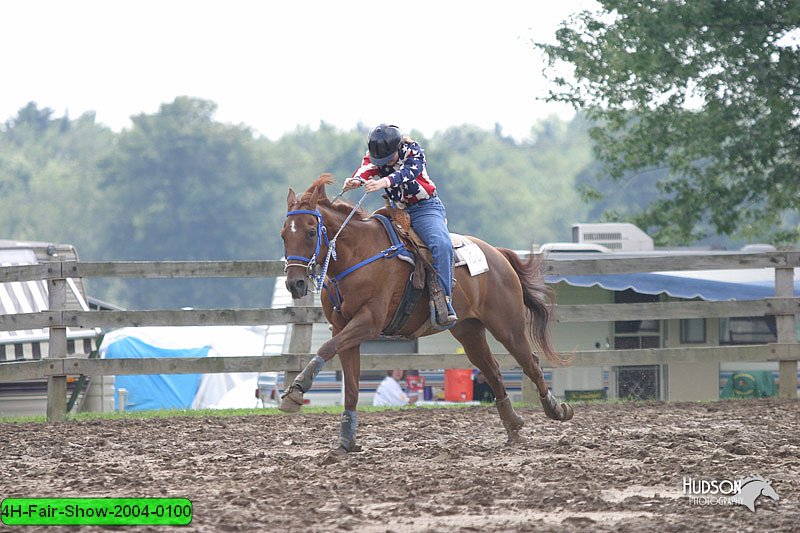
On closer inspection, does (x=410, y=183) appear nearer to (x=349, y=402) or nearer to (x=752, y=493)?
(x=349, y=402)

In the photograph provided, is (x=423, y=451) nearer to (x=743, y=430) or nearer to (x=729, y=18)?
(x=743, y=430)

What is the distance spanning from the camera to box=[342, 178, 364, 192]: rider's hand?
8.00 m

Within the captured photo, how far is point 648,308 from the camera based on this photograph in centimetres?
1198

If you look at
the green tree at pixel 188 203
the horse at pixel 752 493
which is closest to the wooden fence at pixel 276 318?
the horse at pixel 752 493

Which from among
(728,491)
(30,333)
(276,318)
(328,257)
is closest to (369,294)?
(328,257)

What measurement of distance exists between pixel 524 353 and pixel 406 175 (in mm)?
1824

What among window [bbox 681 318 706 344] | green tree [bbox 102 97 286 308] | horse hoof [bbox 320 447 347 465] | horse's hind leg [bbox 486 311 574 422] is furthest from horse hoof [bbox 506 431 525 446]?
green tree [bbox 102 97 286 308]

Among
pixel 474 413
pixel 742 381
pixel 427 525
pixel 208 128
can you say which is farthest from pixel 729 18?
pixel 208 128

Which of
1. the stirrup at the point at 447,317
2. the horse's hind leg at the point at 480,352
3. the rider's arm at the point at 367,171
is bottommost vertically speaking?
the horse's hind leg at the point at 480,352

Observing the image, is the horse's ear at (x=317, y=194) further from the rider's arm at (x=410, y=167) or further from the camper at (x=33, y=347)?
the camper at (x=33, y=347)

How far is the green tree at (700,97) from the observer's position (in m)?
19.7

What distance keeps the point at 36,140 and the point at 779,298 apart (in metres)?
115

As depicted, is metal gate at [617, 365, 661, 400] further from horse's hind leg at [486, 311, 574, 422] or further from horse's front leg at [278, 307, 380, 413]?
horse's front leg at [278, 307, 380, 413]

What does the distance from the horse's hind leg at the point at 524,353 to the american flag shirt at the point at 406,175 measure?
1.20m
